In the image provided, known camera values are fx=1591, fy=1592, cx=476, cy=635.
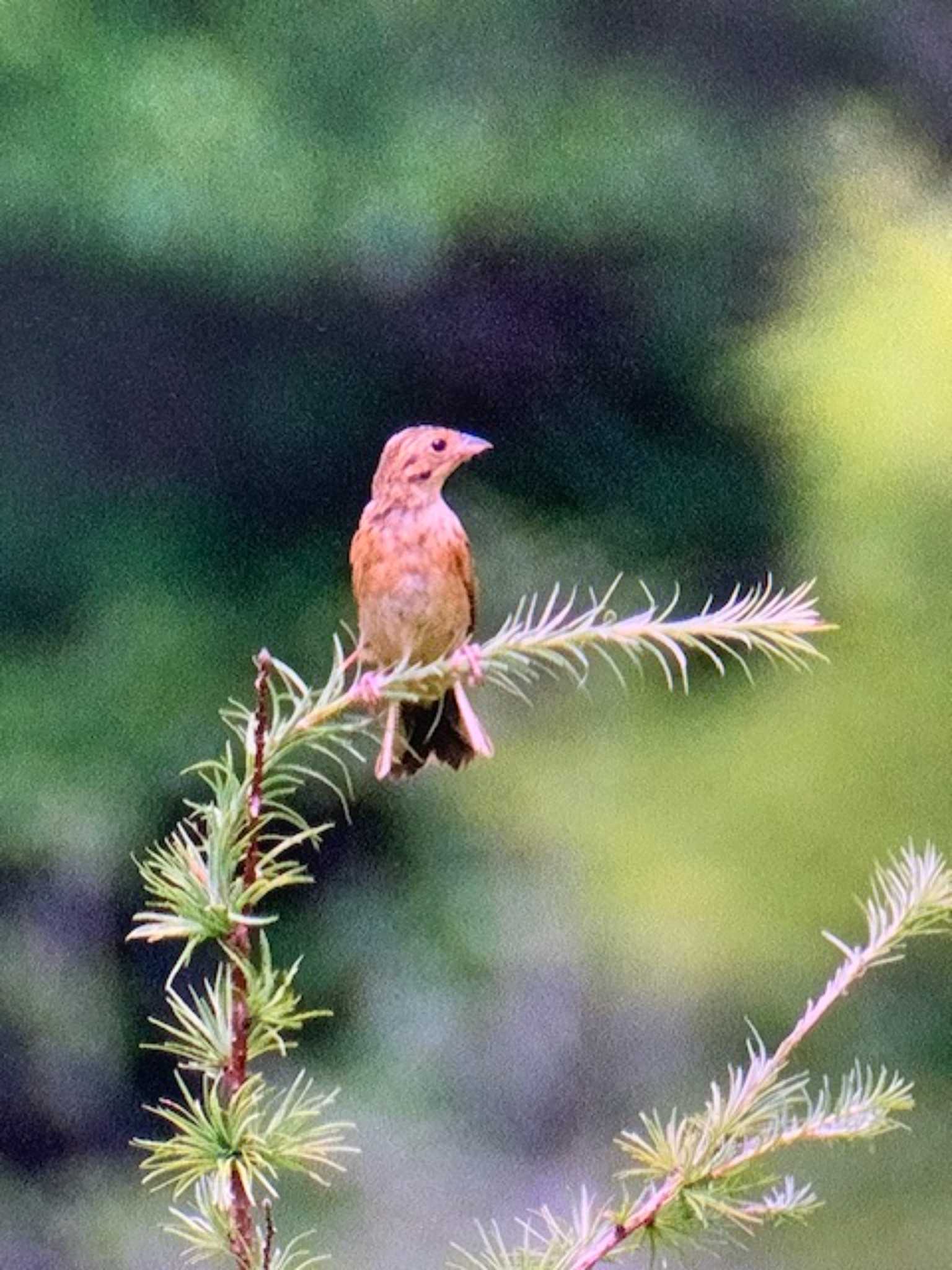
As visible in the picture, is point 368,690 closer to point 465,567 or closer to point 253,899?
point 253,899

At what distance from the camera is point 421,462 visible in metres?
1.02

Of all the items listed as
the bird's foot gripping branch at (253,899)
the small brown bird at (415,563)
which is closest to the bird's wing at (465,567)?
the small brown bird at (415,563)

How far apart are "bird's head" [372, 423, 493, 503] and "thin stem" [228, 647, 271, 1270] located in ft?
1.75

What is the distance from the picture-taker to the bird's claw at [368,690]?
0.51 meters

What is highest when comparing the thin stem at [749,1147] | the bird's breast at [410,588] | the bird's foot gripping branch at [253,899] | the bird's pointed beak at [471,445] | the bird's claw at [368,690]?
the bird's pointed beak at [471,445]

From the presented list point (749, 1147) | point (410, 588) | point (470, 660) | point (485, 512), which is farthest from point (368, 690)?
point (485, 512)

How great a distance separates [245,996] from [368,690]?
4.1 inches

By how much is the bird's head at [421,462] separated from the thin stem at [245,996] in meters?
0.53

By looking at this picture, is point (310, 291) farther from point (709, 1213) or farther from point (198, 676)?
point (709, 1213)

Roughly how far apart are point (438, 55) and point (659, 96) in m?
0.16

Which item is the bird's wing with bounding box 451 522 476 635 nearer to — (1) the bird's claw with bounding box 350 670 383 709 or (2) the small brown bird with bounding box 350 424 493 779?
(2) the small brown bird with bounding box 350 424 493 779

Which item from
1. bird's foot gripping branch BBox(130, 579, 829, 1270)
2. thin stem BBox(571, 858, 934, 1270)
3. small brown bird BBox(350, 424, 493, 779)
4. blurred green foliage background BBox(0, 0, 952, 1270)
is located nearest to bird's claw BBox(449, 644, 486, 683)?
bird's foot gripping branch BBox(130, 579, 829, 1270)

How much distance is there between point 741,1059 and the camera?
1115 millimetres

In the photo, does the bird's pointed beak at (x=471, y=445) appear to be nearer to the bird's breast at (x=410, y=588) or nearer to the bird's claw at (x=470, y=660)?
the bird's breast at (x=410, y=588)
